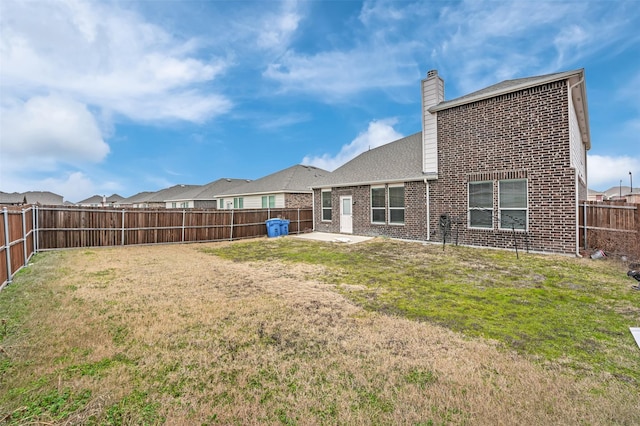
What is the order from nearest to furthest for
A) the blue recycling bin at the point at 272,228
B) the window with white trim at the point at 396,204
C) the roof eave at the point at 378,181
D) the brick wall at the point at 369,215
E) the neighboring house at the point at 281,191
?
1. the roof eave at the point at 378,181
2. the brick wall at the point at 369,215
3. the window with white trim at the point at 396,204
4. the blue recycling bin at the point at 272,228
5. the neighboring house at the point at 281,191

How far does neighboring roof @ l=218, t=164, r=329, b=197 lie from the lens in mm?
22594

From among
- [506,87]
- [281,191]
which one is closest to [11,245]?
[506,87]

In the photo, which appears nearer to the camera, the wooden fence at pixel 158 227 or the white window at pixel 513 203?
the wooden fence at pixel 158 227

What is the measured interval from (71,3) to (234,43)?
5647mm

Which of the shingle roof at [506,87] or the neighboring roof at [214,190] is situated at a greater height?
the shingle roof at [506,87]

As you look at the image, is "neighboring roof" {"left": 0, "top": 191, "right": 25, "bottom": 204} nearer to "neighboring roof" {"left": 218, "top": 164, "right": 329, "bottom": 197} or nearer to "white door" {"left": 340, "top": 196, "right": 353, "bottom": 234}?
"neighboring roof" {"left": 218, "top": 164, "right": 329, "bottom": 197}

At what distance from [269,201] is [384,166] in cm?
1132

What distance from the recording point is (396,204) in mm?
13797

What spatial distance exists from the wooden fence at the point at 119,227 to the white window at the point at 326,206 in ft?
8.07

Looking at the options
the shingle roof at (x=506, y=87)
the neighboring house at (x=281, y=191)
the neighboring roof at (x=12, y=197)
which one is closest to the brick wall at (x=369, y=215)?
the shingle roof at (x=506, y=87)

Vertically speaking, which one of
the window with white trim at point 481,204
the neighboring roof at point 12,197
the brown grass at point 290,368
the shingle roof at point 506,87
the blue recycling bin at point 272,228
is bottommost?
the brown grass at point 290,368

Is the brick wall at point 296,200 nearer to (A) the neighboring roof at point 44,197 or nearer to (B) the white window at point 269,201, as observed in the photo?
(B) the white window at point 269,201

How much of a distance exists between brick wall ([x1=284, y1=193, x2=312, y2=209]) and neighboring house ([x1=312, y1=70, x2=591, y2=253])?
27.5 ft

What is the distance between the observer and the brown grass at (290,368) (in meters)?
2.27
